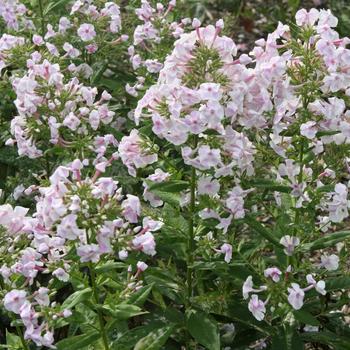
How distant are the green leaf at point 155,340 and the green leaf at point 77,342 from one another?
194 millimetres

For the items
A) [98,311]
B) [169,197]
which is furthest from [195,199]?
[98,311]

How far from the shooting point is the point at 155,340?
3213 mm

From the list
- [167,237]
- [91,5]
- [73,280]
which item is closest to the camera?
[73,280]

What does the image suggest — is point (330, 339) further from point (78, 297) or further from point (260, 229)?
point (78, 297)

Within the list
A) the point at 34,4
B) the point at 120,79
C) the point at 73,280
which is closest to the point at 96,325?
the point at 73,280

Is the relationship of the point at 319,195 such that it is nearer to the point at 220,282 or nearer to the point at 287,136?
the point at 287,136

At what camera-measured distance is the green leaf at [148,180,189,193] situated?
124 inches

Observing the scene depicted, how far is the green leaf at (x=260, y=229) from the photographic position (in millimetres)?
3201

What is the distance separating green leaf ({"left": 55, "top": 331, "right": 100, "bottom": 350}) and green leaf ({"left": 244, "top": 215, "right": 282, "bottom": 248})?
71 centimetres

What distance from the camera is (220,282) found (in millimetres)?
3625

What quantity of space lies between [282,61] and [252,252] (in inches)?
34.6

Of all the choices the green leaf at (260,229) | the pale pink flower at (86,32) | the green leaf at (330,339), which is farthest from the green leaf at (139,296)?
the pale pink flower at (86,32)

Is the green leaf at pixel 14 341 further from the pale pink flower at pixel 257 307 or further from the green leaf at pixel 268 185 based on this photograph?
the green leaf at pixel 268 185

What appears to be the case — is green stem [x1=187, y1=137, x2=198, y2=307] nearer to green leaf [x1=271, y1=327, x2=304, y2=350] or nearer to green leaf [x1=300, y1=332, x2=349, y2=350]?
green leaf [x1=271, y1=327, x2=304, y2=350]
